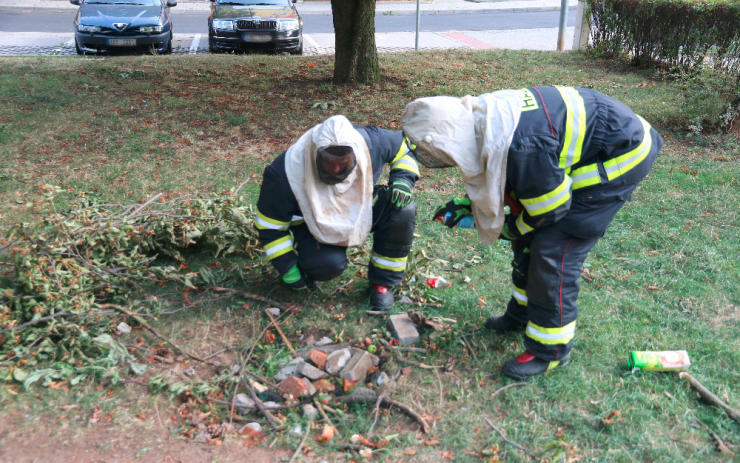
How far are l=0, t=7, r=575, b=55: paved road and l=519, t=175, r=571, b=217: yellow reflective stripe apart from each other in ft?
38.7

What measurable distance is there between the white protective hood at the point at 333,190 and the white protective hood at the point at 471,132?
0.46 m

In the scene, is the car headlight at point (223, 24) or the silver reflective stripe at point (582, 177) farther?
the car headlight at point (223, 24)

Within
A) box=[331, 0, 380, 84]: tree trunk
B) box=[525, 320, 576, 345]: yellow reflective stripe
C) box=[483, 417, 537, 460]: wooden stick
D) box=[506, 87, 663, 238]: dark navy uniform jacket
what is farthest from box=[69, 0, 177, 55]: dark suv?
→ box=[483, 417, 537, 460]: wooden stick

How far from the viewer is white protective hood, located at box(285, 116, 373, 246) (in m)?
3.18

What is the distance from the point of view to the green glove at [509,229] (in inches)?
124

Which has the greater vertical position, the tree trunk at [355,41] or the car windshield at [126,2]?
the car windshield at [126,2]

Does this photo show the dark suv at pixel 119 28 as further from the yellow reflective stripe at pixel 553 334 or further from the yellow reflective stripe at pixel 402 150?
the yellow reflective stripe at pixel 553 334

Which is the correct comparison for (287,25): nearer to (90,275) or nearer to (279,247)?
(90,275)

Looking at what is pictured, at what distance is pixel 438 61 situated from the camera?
9.94m

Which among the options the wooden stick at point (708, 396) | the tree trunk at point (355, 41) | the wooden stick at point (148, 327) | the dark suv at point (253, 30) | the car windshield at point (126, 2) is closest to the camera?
the wooden stick at point (708, 396)

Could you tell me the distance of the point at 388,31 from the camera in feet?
56.6

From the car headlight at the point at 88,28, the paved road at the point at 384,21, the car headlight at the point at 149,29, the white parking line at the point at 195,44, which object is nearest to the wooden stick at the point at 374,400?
the car headlight at the point at 149,29

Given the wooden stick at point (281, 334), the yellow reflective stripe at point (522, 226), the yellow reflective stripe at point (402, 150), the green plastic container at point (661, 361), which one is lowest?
the wooden stick at point (281, 334)

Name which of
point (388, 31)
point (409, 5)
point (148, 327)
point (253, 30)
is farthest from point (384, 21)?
point (148, 327)
